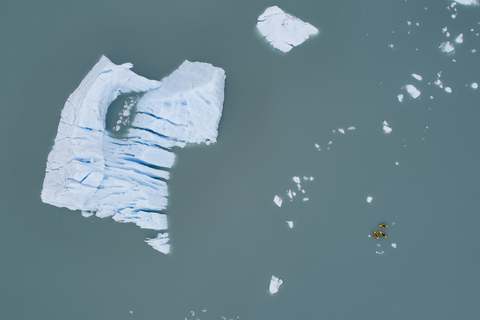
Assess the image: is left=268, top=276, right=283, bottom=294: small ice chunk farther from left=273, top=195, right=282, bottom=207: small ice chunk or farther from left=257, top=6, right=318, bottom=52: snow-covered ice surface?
left=257, top=6, right=318, bottom=52: snow-covered ice surface

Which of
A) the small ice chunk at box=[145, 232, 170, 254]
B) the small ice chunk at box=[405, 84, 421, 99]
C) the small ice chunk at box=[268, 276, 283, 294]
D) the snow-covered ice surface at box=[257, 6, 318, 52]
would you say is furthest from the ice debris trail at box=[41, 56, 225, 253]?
the small ice chunk at box=[405, 84, 421, 99]

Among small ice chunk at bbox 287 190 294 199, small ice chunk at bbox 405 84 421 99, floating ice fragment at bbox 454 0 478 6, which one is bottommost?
small ice chunk at bbox 287 190 294 199

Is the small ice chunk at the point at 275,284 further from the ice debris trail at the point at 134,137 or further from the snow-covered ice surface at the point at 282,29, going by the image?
the snow-covered ice surface at the point at 282,29

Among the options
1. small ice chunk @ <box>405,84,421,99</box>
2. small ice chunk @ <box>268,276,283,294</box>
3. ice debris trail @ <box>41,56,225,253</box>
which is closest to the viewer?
ice debris trail @ <box>41,56,225,253</box>

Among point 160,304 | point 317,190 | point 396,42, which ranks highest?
point 396,42

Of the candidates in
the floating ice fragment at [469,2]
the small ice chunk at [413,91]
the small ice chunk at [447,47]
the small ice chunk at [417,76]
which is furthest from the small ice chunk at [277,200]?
the floating ice fragment at [469,2]

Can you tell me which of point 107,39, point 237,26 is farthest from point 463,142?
point 107,39

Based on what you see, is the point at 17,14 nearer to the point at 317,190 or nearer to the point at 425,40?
the point at 317,190
